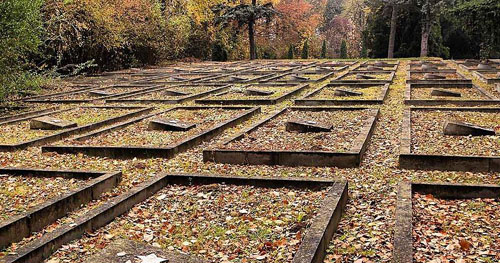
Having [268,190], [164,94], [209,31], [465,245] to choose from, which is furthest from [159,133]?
[209,31]

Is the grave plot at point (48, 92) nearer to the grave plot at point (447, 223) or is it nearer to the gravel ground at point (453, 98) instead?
the gravel ground at point (453, 98)

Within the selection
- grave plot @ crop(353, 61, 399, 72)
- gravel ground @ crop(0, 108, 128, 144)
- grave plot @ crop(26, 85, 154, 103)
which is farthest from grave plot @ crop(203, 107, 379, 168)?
grave plot @ crop(353, 61, 399, 72)

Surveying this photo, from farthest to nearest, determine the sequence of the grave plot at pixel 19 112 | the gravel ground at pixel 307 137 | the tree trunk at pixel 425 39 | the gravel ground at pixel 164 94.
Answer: the tree trunk at pixel 425 39 < the gravel ground at pixel 164 94 < the grave plot at pixel 19 112 < the gravel ground at pixel 307 137

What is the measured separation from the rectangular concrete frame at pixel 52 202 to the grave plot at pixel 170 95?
20.9 ft

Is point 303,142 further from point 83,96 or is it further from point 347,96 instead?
point 83,96

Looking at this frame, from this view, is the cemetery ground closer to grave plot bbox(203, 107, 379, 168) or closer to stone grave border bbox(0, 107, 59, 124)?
grave plot bbox(203, 107, 379, 168)

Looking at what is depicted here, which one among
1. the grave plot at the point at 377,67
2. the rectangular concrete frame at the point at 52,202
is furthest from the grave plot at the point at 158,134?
the grave plot at the point at 377,67

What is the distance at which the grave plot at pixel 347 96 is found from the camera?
1105cm

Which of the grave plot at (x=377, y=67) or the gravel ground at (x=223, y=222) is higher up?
the grave plot at (x=377, y=67)

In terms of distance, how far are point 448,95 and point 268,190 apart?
8173mm

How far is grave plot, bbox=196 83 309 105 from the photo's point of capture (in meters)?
11.7

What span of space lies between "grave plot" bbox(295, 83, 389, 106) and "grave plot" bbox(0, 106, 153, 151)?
3875 mm

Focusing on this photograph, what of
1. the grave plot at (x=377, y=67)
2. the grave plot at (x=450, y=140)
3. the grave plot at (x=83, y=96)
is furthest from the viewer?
the grave plot at (x=377, y=67)

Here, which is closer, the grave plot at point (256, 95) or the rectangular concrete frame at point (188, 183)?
the rectangular concrete frame at point (188, 183)
